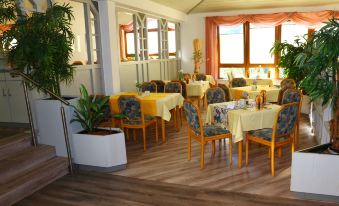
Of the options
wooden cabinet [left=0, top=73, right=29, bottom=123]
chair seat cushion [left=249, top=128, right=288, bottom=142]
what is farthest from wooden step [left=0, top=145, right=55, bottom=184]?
chair seat cushion [left=249, top=128, right=288, bottom=142]

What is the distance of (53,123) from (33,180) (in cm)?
93

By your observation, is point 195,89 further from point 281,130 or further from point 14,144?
point 14,144

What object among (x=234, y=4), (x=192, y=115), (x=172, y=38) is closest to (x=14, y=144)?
(x=192, y=115)

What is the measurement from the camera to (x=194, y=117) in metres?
4.13

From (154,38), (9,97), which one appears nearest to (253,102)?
(9,97)

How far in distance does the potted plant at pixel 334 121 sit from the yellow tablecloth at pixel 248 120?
0.83 m

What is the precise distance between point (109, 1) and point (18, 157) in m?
3.50

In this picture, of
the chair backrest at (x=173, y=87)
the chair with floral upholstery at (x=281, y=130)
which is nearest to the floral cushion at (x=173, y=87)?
the chair backrest at (x=173, y=87)

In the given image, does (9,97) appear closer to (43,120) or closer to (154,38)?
(43,120)

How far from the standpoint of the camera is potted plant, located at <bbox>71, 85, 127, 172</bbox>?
4047 millimetres

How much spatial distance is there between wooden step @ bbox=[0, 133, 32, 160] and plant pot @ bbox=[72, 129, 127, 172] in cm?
70

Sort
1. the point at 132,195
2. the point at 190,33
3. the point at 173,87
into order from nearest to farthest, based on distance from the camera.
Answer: the point at 132,195 → the point at 173,87 → the point at 190,33

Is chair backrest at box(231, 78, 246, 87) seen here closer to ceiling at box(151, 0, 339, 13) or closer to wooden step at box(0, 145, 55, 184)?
ceiling at box(151, 0, 339, 13)

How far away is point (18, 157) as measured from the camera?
13.0ft
